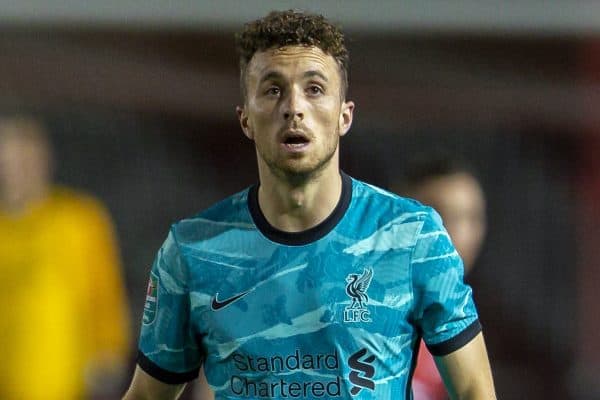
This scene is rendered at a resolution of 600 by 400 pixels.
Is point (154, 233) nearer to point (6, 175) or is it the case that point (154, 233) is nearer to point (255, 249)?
point (6, 175)

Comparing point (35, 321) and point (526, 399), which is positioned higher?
point (35, 321)

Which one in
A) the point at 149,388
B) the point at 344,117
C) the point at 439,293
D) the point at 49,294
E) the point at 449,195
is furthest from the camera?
the point at 49,294

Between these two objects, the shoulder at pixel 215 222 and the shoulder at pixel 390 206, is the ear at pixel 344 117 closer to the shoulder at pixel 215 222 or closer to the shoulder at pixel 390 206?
the shoulder at pixel 390 206

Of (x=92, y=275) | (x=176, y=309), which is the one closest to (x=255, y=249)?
(x=176, y=309)

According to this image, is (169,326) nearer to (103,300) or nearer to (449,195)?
(449,195)

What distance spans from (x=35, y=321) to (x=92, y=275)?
0.28 metres

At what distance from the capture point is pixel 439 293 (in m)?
3.21

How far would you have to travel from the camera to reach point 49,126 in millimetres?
6270

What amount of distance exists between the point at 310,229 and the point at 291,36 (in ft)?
1.36

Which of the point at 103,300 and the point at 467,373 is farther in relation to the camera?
the point at 103,300

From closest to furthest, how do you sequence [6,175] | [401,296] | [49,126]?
[401,296] < [6,175] < [49,126]

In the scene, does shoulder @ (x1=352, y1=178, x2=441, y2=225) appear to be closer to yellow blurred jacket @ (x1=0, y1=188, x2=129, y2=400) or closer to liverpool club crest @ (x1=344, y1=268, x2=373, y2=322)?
liverpool club crest @ (x1=344, y1=268, x2=373, y2=322)

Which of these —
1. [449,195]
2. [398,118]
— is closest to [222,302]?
[449,195]

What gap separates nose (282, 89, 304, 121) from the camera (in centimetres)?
320
